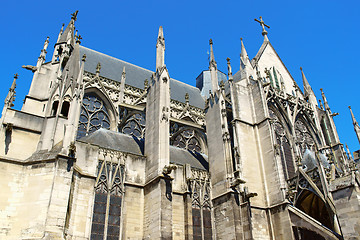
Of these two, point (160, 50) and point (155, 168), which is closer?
point (155, 168)

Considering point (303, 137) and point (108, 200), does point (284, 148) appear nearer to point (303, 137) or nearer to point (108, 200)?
point (303, 137)

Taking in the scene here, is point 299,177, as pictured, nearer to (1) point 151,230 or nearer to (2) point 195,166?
(2) point 195,166

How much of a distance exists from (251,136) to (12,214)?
9.79 m

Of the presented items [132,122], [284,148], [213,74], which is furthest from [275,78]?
[132,122]

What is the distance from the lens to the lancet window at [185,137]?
1620 centimetres

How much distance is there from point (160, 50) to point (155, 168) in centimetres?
541

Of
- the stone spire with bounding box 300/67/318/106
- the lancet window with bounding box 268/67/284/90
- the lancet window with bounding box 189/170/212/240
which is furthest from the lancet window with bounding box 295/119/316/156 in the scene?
the lancet window with bounding box 189/170/212/240

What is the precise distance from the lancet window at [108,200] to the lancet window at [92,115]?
15.6ft

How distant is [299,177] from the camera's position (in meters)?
13.3

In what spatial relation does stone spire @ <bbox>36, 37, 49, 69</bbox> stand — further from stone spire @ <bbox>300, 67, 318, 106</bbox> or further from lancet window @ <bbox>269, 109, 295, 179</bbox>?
stone spire @ <bbox>300, 67, 318, 106</bbox>

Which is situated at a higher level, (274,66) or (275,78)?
(274,66)

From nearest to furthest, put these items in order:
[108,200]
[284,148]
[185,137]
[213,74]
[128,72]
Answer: [108,200], [213,74], [284,148], [185,137], [128,72]

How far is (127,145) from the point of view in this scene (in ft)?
41.0

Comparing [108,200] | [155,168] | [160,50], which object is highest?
[160,50]
